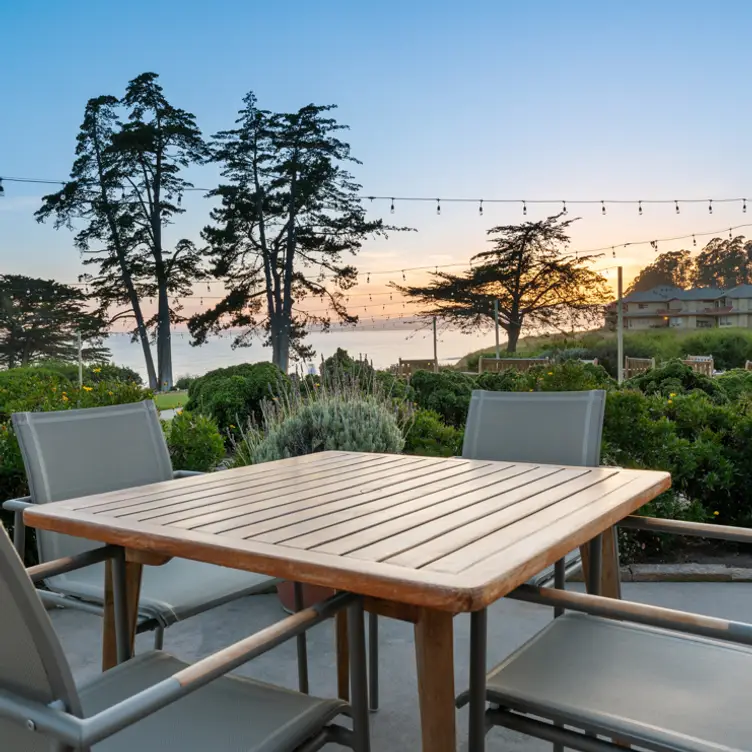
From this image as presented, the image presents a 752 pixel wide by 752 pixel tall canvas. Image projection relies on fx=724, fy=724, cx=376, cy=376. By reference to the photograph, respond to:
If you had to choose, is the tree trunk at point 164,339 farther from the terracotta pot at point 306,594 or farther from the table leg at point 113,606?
the table leg at point 113,606

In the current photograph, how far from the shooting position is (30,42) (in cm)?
1091

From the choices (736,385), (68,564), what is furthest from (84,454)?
(736,385)

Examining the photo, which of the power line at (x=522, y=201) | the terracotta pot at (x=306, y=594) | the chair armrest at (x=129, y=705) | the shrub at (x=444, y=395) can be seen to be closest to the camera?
the chair armrest at (x=129, y=705)

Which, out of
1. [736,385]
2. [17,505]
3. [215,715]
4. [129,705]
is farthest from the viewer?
[736,385]

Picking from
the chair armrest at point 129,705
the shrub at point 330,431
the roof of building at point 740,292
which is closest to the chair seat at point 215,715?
the chair armrest at point 129,705

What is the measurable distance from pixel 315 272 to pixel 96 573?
58.0 ft

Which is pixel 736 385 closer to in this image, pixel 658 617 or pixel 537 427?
pixel 537 427

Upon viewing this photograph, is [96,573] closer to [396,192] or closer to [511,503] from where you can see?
[511,503]

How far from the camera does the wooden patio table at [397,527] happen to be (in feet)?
3.43

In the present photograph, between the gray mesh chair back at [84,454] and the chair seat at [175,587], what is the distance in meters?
0.06

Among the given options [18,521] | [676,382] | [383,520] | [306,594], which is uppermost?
[383,520]

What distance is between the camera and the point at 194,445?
11.3 ft

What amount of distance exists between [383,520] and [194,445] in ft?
7.39

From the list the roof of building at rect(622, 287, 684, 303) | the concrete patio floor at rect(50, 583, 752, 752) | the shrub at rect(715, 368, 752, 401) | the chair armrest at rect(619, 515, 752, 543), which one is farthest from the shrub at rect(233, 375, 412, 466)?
the roof of building at rect(622, 287, 684, 303)
